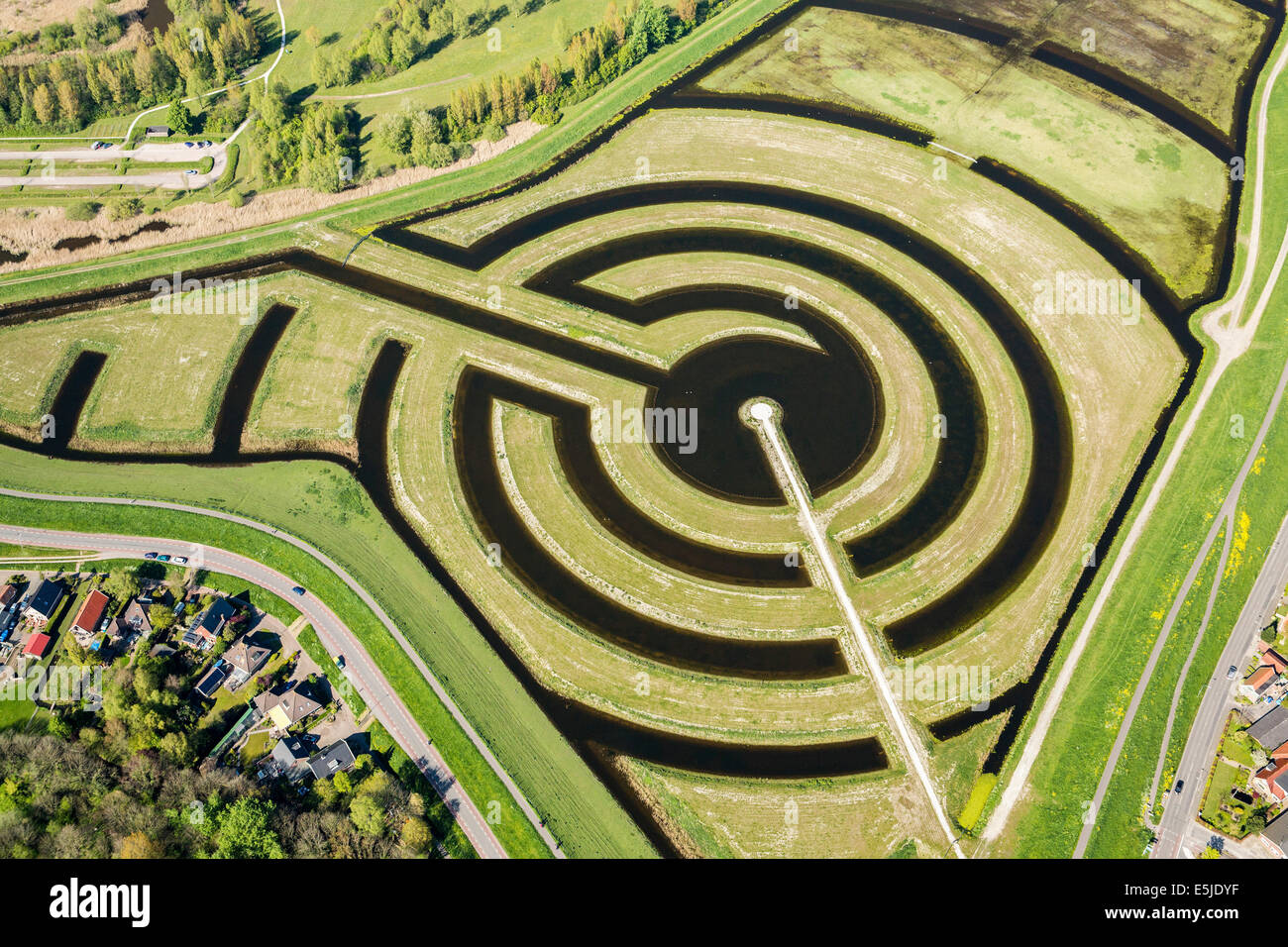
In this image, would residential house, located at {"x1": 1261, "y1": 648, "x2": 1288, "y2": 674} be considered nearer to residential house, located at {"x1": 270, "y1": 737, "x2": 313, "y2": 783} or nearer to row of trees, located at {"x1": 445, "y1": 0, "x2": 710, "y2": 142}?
residential house, located at {"x1": 270, "y1": 737, "x2": 313, "y2": 783}

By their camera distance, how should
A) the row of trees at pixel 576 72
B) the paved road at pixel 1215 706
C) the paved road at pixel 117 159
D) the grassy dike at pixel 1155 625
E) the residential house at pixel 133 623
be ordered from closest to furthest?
the paved road at pixel 1215 706, the grassy dike at pixel 1155 625, the residential house at pixel 133 623, the paved road at pixel 117 159, the row of trees at pixel 576 72

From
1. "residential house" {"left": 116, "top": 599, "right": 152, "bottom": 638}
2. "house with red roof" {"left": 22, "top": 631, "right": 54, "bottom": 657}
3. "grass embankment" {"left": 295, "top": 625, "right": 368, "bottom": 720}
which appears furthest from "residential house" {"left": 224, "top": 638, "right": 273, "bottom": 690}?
"house with red roof" {"left": 22, "top": 631, "right": 54, "bottom": 657}

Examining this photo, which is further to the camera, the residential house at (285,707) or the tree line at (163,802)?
the residential house at (285,707)

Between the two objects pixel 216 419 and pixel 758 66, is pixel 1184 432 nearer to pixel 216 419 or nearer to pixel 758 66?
pixel 758 66

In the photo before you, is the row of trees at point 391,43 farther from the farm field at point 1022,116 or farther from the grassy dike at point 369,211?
the farm field at point 1022,116

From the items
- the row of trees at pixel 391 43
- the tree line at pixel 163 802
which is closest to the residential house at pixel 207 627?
the tree line at pixel 163 802

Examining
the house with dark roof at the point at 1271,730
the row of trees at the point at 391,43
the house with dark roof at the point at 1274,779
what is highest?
the row of trees at the point at 391,43
